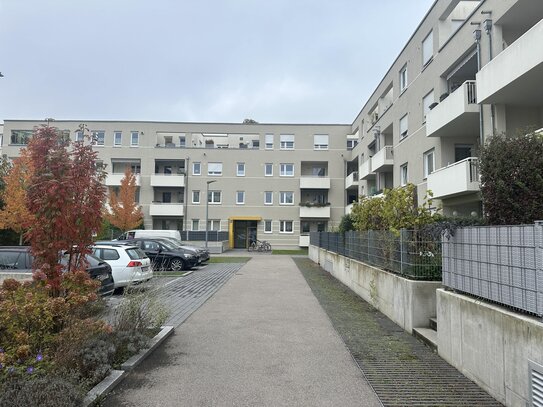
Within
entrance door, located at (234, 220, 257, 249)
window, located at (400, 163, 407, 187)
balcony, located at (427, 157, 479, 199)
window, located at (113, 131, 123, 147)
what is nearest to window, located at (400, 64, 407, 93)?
window, located at (400, 163, 407, 187)

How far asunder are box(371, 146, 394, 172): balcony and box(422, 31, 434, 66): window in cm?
701

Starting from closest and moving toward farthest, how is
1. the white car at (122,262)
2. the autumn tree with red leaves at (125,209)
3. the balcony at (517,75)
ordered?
the balcony at (517,75), the white car at (122,262), the autumn tree with red leaves at (125,209)

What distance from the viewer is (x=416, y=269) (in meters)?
7.96

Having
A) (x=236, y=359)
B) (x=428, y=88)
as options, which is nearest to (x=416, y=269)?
(x=236, y=359)

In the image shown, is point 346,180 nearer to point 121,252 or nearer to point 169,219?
point 169,219

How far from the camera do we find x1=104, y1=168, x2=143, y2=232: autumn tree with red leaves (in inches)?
1582

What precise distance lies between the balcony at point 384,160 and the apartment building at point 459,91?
68 millimetres

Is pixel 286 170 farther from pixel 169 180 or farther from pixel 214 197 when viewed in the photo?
pixel 169 180

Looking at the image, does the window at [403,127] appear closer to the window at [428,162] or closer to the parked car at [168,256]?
the window at [428,162]

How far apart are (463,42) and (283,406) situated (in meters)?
18.8

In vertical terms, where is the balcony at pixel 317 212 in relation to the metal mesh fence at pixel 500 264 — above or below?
above

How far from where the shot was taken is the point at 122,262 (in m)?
13.4

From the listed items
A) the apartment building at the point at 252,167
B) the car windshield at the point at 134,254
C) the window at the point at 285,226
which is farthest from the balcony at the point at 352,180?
the car windshield at the point at 134,254

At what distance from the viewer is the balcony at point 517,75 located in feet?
Result: 41.0
